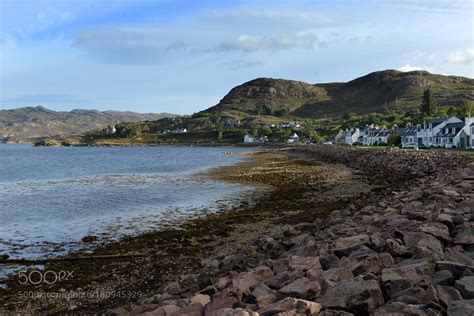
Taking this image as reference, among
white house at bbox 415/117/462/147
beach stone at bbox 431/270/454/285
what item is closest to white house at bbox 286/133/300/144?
white house at bbox 415/117/462/147

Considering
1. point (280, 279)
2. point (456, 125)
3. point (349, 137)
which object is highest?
point (456, 125)

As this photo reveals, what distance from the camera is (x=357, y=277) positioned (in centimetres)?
778

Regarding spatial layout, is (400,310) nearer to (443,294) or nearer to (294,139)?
(443,294)

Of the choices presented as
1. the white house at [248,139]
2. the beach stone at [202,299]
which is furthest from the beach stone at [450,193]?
the white house at [248,139]

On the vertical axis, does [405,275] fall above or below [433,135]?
below

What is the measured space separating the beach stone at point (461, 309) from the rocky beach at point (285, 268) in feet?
0.05

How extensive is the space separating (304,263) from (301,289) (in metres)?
2.21

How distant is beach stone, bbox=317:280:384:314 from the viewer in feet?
21.8

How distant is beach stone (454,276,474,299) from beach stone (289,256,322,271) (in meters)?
3.00

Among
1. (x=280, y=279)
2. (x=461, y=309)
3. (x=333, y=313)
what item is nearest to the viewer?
(x=461, y=309)

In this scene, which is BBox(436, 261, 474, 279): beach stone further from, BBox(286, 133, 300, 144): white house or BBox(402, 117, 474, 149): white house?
BBox(286, 133, 300, 144): white house

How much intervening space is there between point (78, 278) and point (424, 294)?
9.85m

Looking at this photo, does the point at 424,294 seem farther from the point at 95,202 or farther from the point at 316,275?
the point at 95,202

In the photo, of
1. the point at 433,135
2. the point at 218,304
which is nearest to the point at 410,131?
the point at 433,135
